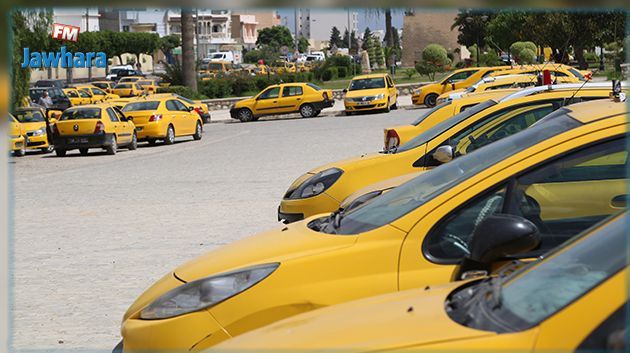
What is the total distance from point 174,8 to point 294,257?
2846mm

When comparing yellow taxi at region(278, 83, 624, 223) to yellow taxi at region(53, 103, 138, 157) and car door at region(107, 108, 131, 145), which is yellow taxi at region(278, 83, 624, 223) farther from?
car door at region(107, 108, 131, 145)

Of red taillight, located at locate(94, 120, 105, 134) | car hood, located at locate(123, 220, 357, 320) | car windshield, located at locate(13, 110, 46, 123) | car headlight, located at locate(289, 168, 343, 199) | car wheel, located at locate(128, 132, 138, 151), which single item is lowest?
car wheel, located at locate(128, 132, 138, 151)

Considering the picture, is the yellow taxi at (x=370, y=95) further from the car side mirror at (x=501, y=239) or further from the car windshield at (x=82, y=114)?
the car side mirror at (x=501, y=239)

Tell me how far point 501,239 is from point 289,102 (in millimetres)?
35126

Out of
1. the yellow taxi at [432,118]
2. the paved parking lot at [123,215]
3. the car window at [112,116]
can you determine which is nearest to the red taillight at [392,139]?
the yellow taxi at [432,118]

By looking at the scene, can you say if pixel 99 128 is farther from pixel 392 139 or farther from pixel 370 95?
pixel 392 139

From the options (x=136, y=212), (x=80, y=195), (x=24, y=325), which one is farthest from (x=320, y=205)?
(x=80, y=195)

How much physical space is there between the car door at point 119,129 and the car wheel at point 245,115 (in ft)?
38.8

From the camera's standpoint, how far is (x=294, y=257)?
4.70 m

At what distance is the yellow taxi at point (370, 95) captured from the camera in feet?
122

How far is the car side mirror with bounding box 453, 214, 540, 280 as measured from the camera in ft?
13.1

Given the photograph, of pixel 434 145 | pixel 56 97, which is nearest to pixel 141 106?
pixel 56 97

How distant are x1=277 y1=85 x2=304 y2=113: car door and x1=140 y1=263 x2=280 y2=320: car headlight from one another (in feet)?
112

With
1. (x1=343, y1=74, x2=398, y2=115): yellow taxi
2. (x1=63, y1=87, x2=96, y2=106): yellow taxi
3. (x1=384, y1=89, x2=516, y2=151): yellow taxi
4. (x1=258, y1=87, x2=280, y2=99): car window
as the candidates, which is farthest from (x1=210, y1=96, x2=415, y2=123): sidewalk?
(x1=384, y1=89, x2=516, y2=151): yellow taxi
